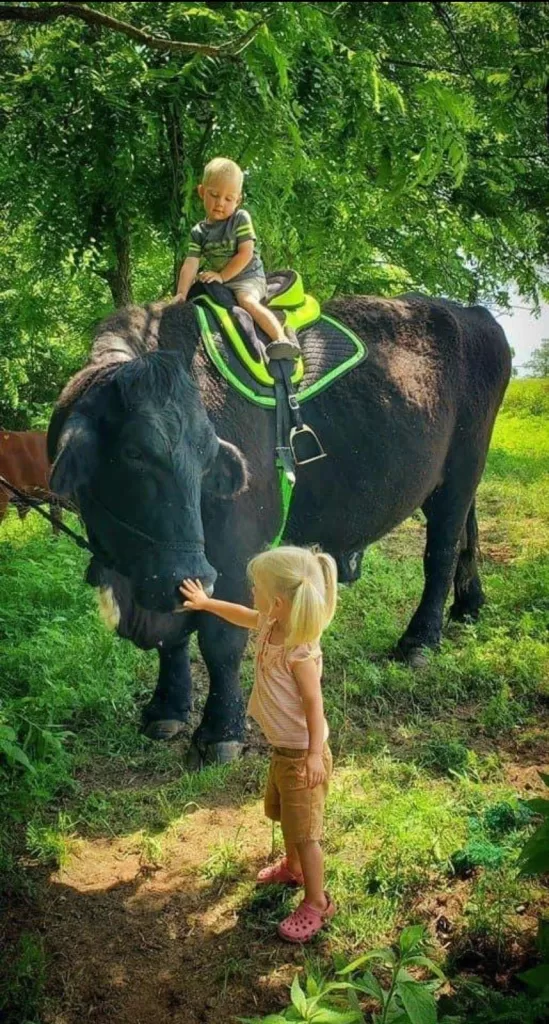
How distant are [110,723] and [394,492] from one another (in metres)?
2.05

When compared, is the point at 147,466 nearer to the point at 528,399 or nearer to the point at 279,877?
the point at 279,877

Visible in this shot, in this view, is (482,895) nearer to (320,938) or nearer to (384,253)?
(320,938)

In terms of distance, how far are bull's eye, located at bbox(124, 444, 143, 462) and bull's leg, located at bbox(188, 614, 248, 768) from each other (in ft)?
3.42

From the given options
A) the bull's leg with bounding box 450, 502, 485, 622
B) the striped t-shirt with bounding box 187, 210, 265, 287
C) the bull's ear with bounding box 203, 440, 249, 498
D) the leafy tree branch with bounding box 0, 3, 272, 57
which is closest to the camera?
the leafy tree branch with bounding box 0, 3, 272, 57

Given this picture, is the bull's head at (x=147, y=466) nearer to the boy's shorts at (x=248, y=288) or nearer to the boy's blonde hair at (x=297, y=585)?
the boy's blonde hair at (x=297, y=585)

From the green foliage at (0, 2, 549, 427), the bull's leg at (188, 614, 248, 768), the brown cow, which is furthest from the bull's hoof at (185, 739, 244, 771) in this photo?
the brown cow

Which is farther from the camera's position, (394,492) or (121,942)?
(394,492)

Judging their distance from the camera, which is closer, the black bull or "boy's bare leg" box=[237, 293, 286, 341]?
the black bull

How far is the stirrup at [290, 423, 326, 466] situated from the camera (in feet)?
13.9

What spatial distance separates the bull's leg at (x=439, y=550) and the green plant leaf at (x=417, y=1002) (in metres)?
3.46

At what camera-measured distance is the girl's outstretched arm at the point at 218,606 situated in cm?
312

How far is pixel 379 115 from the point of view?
2.93 meters

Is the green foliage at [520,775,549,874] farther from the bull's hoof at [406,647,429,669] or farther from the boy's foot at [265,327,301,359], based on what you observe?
the bull's hoof at [406,647,429,669]

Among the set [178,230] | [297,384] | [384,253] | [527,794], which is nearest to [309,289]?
[384,253]
